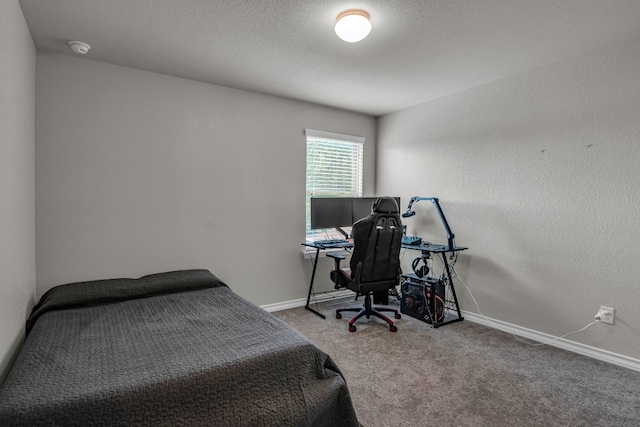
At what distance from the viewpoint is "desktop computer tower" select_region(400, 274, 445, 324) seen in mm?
3379

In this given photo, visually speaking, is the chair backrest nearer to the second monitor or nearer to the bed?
the second monitor

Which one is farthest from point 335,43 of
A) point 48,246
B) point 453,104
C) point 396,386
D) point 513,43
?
point 48,246

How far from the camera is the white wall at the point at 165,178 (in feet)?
8.87

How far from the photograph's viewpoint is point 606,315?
2.64 meters

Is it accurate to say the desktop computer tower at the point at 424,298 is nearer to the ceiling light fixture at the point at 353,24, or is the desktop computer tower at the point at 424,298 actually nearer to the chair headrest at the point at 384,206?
the chair headrest at the point at 384,206

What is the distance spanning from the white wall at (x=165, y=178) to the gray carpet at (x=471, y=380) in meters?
1.14

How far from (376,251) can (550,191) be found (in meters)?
1.56

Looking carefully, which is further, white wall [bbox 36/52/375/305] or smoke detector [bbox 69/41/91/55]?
white wall [bbox 36/52/375/305]

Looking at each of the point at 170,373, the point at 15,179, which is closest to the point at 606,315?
the point at 170,373

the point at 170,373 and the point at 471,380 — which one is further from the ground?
the point at 170,373

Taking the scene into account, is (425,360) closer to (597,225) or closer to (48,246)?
(597,225)

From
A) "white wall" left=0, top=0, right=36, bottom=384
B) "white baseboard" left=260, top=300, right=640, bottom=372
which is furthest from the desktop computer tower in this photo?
"white wall" left=0, top=0, right=36, bottom=384

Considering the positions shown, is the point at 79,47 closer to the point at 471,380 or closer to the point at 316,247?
the point at 316,247

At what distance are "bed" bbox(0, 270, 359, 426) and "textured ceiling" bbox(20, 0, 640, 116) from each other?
1.86 meters
